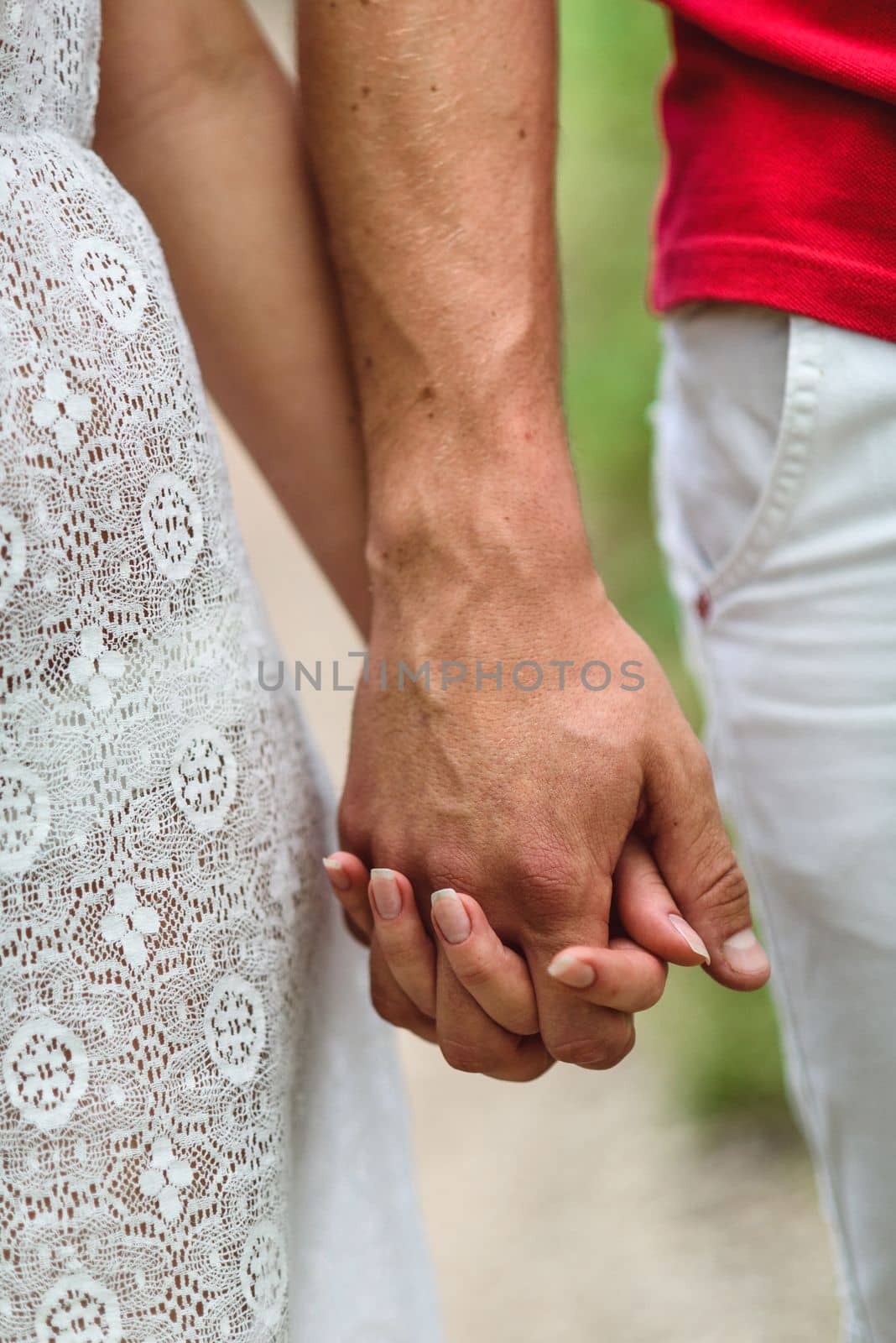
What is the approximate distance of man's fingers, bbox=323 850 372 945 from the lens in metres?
0.81

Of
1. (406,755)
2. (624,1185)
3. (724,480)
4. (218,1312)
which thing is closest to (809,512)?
(724,480)

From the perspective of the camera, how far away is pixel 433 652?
2.71ft

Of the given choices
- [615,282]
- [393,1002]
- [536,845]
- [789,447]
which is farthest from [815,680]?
[615,282]

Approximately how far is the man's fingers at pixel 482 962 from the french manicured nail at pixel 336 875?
0.07 meters

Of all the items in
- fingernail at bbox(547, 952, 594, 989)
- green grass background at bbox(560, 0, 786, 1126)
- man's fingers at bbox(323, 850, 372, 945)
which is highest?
fingernail at bbox(547, 952, 594, 989)

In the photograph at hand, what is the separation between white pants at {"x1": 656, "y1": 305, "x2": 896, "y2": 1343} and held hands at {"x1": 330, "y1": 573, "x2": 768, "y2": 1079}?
140 millimetres

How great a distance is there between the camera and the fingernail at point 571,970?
738 mm

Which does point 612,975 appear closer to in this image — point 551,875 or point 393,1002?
point 551,875

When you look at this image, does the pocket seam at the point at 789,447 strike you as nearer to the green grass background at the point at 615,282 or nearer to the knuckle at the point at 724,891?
the knuckle at the point at 724,891

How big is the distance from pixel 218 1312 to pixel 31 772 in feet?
1.04

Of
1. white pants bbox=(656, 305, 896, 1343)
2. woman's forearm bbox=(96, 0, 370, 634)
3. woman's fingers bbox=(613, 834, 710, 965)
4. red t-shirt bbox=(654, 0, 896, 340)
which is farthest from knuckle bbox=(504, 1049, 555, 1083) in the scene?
red t-shirt bbox=(654, 0, 896, 340)

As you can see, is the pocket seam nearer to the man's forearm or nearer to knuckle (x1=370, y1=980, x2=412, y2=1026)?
the man's forearm

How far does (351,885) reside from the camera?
817mm

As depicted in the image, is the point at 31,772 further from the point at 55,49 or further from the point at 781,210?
the point at 781,210
